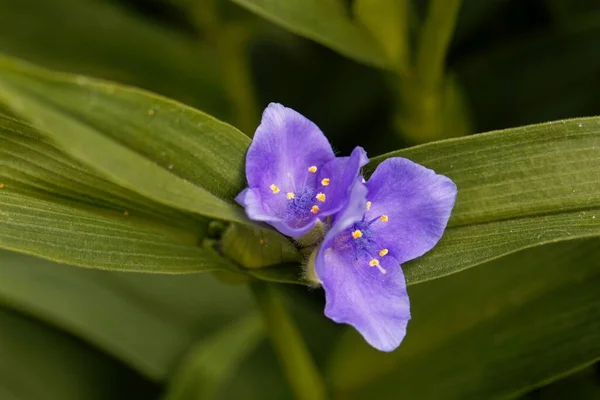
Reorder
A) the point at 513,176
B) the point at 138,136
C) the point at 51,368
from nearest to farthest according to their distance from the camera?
the point at 138,136
the point at 513,176
the point at 51,368

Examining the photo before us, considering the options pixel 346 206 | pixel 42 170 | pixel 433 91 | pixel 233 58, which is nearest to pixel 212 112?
pixel 233 58

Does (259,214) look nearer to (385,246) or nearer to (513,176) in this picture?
(385,246)

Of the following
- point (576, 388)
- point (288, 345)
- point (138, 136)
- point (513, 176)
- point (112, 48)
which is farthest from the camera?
point (112, 48)

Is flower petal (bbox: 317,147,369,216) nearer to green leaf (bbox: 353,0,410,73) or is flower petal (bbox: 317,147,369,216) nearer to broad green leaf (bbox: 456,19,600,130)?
green leaf (bbox: 353,0,410,73)

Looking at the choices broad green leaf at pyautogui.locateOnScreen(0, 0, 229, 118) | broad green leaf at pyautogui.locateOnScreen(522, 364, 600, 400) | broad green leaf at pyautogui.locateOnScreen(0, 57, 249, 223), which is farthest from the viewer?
broad green leaf at pyautogui.locateOnScreen(0, 0, 229, 118)

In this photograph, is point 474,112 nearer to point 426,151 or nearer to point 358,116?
point 358,116

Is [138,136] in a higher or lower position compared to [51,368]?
higher

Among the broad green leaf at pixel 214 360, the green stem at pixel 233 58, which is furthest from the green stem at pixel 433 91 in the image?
the broad green leaf at pixel 214 360

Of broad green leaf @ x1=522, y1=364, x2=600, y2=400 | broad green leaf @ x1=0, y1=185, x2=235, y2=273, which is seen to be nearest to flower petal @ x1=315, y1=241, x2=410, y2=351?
broad green leaf @ x1=0, y1=185, x2=235, y2=273
